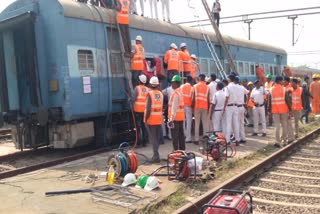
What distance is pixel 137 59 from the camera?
34.0ft

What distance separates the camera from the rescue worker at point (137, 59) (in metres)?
10.3

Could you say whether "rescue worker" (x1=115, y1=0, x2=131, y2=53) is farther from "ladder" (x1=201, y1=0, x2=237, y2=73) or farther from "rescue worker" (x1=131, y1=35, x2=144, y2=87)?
"ladder" (x1=201, y1=0, x2=237, y2=73)

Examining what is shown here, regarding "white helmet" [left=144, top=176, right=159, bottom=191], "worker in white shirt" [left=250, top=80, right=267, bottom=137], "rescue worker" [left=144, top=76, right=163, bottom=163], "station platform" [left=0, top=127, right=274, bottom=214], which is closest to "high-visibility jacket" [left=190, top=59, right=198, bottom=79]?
"worker in white shirt" [left=250, top=80, right=267, bottom=137]

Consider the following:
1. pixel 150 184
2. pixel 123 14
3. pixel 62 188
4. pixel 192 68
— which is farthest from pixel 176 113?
pixel 192 68

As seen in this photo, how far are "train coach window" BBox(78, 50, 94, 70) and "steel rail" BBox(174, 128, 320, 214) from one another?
14.9 feet

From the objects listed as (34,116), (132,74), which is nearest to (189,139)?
(132,74)

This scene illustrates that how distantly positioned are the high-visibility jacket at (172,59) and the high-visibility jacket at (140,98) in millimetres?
2384

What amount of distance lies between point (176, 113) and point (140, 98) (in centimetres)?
141

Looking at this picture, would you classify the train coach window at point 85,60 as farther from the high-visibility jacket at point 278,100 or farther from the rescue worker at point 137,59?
the high-visibility jacket at point 278,100

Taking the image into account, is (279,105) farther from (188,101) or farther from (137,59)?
(137,59)

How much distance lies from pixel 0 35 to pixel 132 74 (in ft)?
11.5

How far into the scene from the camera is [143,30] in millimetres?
11289

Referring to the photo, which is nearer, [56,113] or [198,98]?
[56,113]

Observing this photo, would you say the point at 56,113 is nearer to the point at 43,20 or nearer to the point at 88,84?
the point at 88,84
